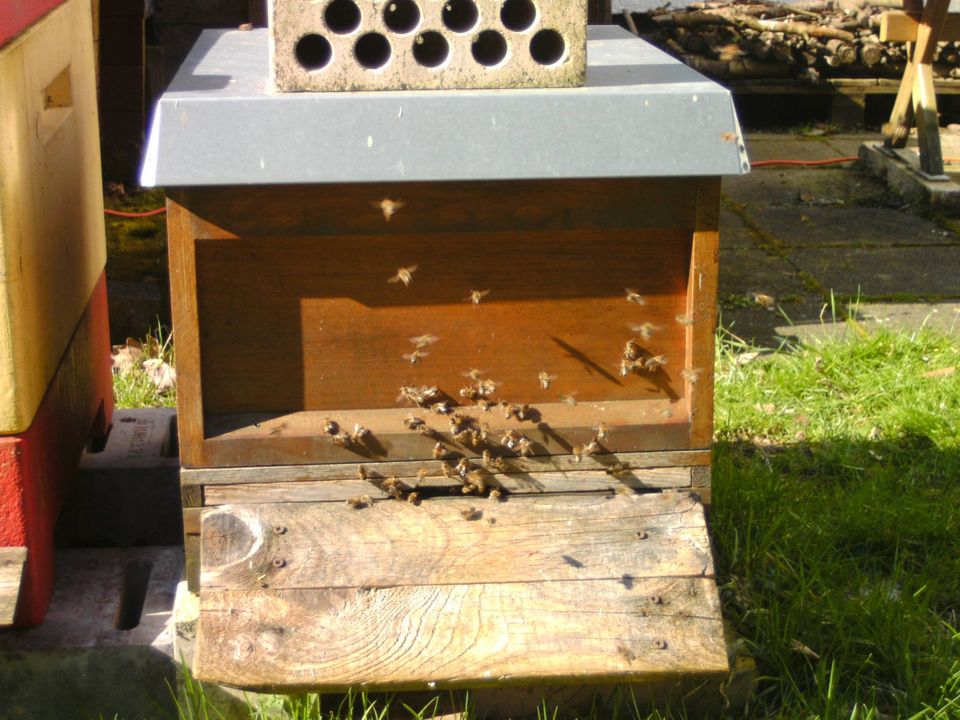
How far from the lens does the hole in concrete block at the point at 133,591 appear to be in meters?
2.22

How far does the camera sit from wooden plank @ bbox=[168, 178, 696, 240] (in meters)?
1.77

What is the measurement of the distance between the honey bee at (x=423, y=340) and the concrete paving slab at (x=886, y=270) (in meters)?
2.91

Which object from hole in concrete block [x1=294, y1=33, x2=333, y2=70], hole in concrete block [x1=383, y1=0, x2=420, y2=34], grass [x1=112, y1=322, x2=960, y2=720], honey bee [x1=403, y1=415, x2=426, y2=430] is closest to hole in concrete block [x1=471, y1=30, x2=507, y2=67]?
hole in concrete block [x1=383, y1=0, x2=420, y2=34]

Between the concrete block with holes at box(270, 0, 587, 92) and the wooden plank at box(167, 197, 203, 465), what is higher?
the concrete block with holes at box(270, 0, 587, 92)

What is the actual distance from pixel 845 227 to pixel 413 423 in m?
3.93

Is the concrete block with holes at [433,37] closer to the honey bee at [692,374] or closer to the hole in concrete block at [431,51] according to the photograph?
the hole in concrete block at [431,51]

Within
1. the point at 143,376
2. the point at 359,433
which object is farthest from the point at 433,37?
the point at 143,376

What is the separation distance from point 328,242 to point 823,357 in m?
2.27

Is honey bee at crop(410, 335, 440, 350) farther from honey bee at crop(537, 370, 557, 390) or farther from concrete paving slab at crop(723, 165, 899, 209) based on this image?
concrete paving slab at crop(723, 165, 899, 209)

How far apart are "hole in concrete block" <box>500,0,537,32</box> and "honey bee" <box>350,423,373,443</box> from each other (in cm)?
67

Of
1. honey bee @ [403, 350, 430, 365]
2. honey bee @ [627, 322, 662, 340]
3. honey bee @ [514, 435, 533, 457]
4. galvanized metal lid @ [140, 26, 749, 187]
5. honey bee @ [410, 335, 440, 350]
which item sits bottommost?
honey bee @ [514, 435, 533, 457]

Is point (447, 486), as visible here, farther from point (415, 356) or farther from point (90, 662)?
point (90, 662)

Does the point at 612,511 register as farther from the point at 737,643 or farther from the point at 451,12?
the point at 451,12

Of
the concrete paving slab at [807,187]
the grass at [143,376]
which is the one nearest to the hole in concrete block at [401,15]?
the grass at [143,376]
